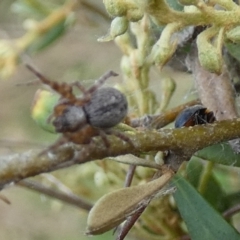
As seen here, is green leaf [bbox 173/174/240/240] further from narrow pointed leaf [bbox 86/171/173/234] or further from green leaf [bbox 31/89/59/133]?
green leaf [bbox 31/89/59/133]

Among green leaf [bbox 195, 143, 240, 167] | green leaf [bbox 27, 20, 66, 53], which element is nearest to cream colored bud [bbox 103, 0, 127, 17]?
green leaf [bbox 195, 143, 240, 167]

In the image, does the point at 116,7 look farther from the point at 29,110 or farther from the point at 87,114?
the point at 29,110

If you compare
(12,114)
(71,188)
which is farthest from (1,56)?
(12,114)

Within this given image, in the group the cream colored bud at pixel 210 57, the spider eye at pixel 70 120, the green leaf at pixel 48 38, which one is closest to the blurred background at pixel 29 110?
the green leaf at pixel 48 38

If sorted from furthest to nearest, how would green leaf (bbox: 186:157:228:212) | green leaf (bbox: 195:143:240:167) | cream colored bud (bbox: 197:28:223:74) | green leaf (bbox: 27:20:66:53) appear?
1. green leaf (bbox: 27:20:66:53)
2. green leaf (bbox: 186:157:228:212)
3. green leaf (bbox: 195:143:240:167)
4. cream colored bud (bbox: 197:28:223:74)

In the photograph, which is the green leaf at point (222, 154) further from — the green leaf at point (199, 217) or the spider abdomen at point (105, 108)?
the spider abdomen at point (105, 108)

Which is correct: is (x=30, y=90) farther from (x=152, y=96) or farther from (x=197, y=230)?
(x=197, y=230)

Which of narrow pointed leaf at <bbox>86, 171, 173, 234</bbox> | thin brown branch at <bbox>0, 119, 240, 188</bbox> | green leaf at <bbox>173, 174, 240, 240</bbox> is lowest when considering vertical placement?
green leaf at <bbox>173, 174, 240, 240</bbox>
